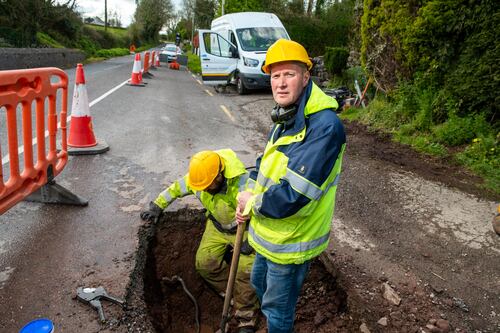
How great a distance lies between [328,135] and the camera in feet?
6.62

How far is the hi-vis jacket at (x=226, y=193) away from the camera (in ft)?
10.9

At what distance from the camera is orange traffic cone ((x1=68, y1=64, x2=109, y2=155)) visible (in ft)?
17.4

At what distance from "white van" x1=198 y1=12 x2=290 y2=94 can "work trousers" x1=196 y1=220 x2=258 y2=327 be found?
10.0 meters

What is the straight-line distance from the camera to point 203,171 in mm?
3117

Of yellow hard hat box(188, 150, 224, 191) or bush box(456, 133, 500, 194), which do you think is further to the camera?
bush box(456, 133, 500, 194)

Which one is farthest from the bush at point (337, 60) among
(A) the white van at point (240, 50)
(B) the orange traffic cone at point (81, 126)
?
(B) the orange traffic cone at point (81, 126)

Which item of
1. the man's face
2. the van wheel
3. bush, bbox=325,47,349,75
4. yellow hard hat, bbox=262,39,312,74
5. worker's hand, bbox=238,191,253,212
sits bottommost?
worker's hand, bbox=238,191,253,212

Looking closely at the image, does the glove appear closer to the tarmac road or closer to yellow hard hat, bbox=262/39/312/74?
the tarmac road

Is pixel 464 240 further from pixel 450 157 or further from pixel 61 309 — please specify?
pixel 61 309

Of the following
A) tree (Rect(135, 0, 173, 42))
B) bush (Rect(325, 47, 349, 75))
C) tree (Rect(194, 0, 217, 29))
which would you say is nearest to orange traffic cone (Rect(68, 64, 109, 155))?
bush (Rect(325, 47, 349, 75))

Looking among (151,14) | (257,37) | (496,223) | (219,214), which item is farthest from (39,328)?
(151,14)

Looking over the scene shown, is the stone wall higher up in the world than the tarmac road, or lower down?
higher up

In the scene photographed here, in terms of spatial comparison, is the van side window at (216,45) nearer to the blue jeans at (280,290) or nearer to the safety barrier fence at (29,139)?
the safety barrier fence at (29,139)

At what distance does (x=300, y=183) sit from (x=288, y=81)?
58 cm
